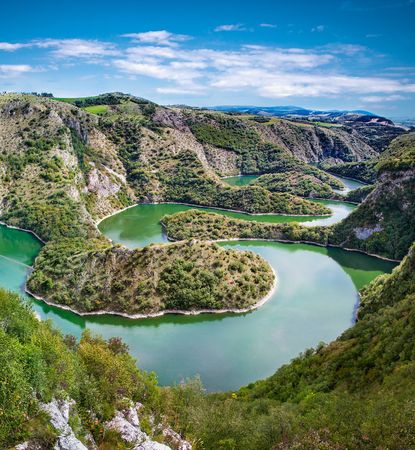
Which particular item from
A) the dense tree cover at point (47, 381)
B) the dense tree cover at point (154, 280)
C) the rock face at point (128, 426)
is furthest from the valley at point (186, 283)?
the rock face at point (128, 426)

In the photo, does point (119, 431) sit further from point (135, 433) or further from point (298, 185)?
point (298, 185)

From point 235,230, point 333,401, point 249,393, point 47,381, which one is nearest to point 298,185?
point 235,230

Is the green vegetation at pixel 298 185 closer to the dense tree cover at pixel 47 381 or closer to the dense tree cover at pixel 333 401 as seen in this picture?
the dense tree cover at pixel 333 401

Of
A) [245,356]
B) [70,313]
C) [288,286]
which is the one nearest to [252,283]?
[288,286]

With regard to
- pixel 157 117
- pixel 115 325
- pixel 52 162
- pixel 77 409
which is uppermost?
pixel 157 117

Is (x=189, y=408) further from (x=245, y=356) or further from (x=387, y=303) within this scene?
(x=387, y=303)

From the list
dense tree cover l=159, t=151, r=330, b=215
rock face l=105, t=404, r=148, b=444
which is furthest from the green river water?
dense tree cover l=159, t=151, r=330, b=215
